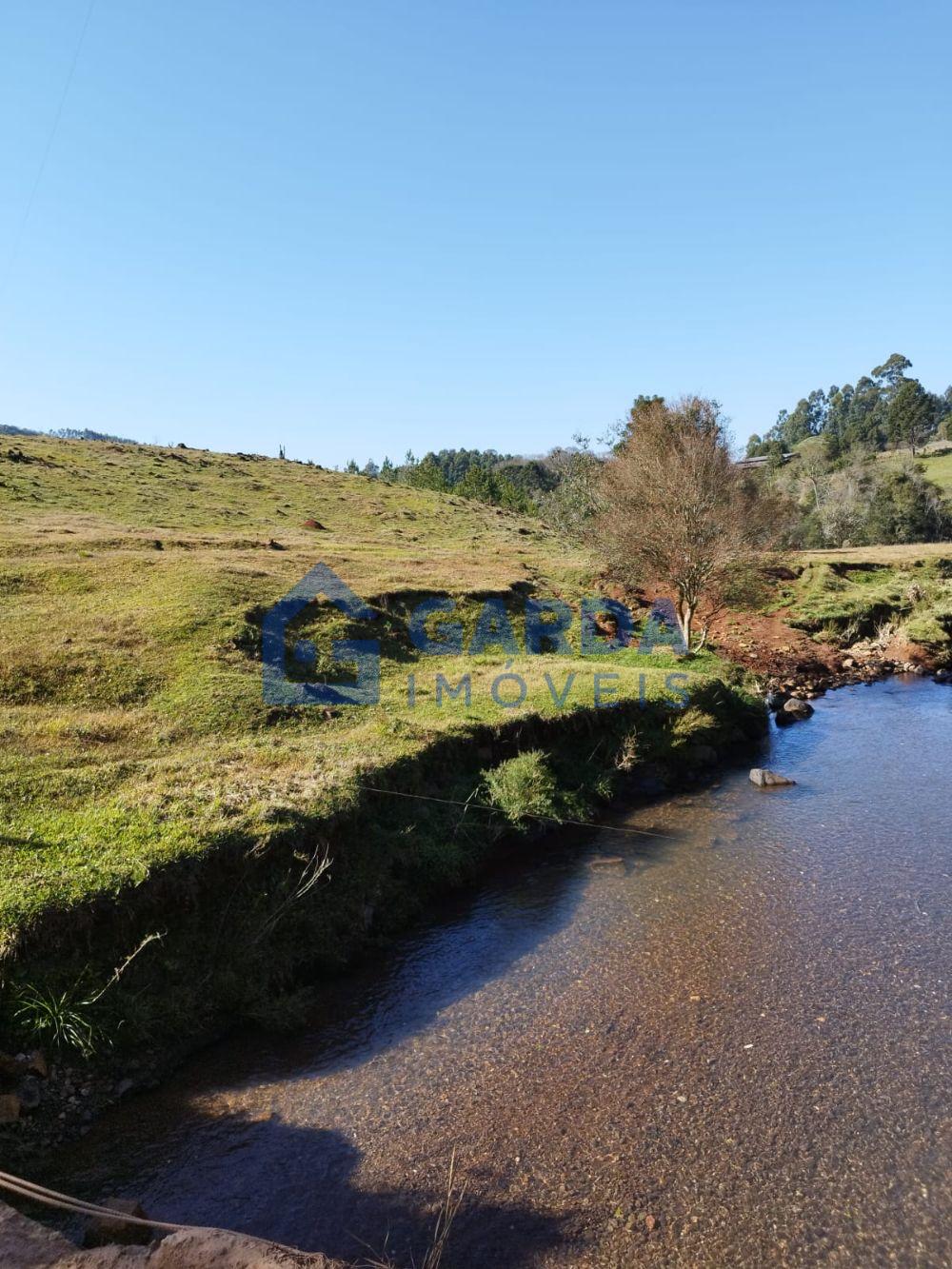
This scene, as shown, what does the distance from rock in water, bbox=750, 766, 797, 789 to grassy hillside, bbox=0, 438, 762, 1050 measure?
2060 millimetres

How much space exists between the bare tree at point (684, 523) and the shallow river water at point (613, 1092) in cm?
1861

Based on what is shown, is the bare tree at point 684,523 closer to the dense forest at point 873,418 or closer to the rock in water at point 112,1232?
the rock in water at point 112,1232

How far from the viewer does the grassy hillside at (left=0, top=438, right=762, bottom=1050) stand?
11.0m

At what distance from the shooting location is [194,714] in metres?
17.3

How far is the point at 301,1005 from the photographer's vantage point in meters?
10.6

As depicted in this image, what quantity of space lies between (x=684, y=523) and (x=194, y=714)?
2171cm

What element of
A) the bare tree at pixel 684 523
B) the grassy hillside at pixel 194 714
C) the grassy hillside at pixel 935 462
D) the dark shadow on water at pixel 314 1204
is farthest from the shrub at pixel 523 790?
the grassy hillside at pixel 935 462

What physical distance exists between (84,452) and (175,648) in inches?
2215

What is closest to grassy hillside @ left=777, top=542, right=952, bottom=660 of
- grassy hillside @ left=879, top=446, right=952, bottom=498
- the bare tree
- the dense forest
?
the bare tree

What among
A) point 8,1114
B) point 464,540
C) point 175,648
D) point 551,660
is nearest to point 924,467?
point 464,540

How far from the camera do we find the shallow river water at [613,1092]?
7129 mm

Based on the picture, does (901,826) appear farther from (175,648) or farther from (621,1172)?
(175,648)

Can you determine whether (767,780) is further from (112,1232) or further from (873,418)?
(873,418)

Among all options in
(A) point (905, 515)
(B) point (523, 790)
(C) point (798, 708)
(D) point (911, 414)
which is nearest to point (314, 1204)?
(B) point (523, 790)
